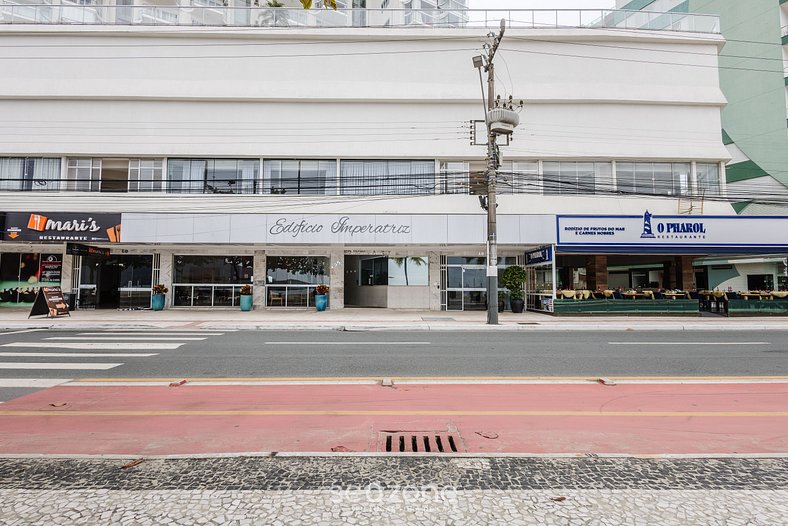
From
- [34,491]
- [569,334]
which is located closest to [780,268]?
[569,334]

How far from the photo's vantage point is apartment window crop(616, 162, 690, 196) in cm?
2370

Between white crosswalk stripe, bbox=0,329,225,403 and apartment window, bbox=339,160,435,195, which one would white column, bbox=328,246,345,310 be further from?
white crosswalk stripe, bbox=0,329,225,403

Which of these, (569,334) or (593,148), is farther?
(593,148)

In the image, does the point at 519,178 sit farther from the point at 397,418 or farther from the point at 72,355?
the point at 72,355

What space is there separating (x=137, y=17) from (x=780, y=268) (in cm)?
4881

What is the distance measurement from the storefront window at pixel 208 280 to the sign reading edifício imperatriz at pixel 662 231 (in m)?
16.5

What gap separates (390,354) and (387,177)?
15196 millimetres

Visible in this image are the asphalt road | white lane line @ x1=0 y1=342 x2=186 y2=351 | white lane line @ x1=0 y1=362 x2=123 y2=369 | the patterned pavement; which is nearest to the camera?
the patterned pavement

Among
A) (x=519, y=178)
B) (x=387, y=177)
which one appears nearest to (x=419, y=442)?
(x=387, y=177)

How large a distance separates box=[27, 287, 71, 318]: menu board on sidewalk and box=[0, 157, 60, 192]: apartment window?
329 inches

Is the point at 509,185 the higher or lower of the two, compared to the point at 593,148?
lower

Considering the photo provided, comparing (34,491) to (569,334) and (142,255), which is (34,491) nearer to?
(569,334)

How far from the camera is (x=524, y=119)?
78.3ft

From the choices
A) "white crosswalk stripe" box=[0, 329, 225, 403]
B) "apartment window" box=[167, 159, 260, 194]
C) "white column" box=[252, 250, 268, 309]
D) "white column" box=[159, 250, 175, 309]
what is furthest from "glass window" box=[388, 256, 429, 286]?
"white crosswalk stripe" box=[0, 329, 225, 403]
